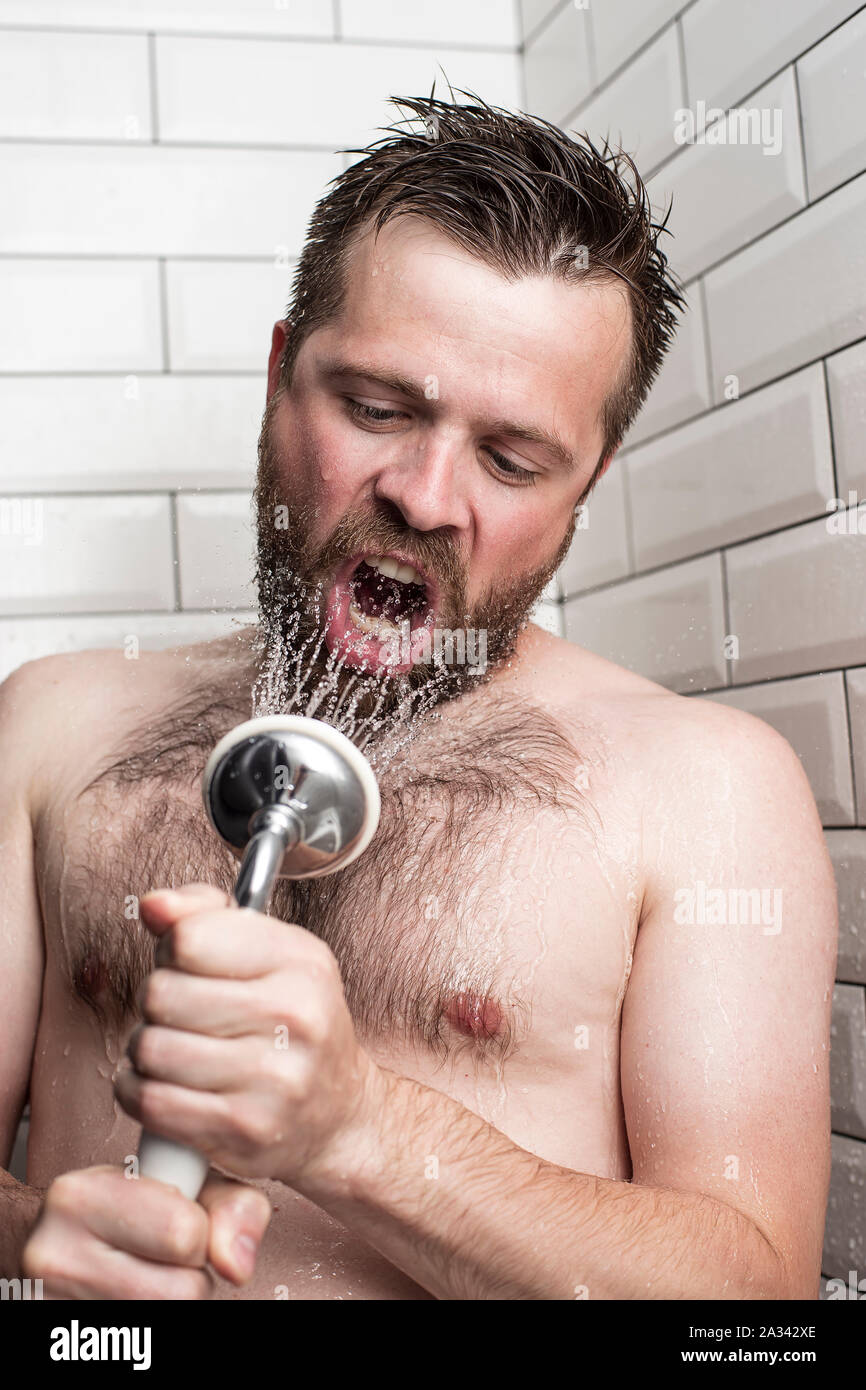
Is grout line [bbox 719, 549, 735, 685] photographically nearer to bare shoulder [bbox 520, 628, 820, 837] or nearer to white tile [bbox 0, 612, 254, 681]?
bare shoulder [bbox 520, 628, 820, 837]

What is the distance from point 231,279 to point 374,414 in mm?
674

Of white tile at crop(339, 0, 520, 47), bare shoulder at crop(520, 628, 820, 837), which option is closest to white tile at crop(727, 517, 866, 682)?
bare shoulder at crop(520, 628, 820, 837)

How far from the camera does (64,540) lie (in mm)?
1539

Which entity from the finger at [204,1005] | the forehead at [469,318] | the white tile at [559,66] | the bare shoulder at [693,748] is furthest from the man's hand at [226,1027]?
the white tile at [559,66]

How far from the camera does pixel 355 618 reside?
1025 mm

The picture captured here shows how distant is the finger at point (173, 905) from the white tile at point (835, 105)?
0.83m

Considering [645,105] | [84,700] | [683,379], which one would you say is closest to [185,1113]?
[84,700]

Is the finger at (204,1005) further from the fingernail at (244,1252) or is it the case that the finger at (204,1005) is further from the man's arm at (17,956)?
the man's arm at (17,956)

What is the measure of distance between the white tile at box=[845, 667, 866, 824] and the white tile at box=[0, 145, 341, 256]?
0.93 m

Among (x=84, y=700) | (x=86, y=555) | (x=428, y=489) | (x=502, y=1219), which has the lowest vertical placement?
(x=502, y=1219)

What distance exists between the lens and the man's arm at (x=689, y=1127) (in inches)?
27.3

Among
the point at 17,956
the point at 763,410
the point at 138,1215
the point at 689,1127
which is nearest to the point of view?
the point at 138,1215

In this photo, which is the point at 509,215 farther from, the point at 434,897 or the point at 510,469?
the point at 434,897

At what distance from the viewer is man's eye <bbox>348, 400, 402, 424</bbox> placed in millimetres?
1013
